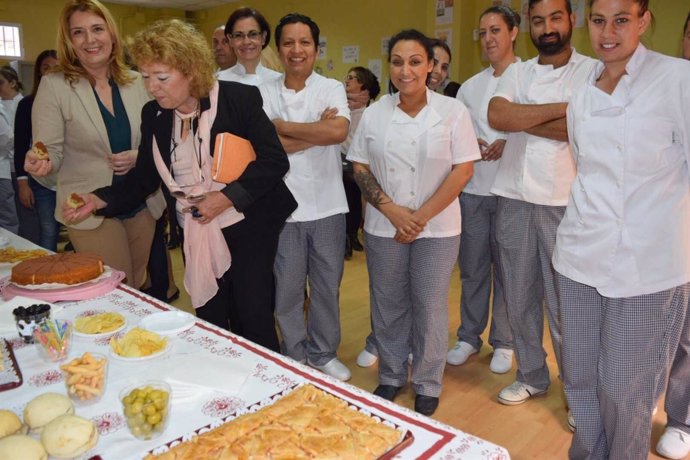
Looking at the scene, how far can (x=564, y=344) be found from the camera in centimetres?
179

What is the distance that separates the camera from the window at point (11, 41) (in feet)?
27.6

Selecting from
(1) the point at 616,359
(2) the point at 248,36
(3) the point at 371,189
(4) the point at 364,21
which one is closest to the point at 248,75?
(2) the point at 248,36

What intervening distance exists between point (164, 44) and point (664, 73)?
4.63 ft

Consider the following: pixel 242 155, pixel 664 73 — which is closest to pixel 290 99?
pixel 242 155

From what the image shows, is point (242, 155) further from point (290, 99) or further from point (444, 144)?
point (444, 144)

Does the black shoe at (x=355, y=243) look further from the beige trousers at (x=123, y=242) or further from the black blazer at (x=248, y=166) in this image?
the black blazer at (x=248, y=166)

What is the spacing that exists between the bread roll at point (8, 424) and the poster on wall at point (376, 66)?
264 inches

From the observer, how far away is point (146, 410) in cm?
100

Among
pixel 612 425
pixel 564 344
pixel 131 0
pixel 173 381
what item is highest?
pixel 131 0

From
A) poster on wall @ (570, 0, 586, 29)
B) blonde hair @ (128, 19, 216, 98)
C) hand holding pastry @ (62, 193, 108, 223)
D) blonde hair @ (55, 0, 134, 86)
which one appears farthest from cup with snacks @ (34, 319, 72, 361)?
poster on wall @ (570, 0, 586, 29)

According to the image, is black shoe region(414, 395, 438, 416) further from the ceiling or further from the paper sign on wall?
the ceiling

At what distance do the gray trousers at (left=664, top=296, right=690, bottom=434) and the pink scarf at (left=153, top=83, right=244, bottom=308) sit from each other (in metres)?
1.68

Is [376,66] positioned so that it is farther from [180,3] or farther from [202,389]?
[202,389]

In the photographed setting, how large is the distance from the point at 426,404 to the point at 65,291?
145 cm
